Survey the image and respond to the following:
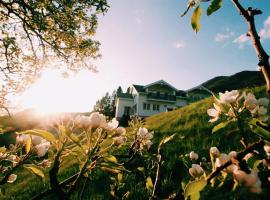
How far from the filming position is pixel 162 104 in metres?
48.5

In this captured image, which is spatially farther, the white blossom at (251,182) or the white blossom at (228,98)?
the white blossom at (228,98)

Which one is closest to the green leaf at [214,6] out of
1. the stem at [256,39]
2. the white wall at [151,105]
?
the stem at [256,39]

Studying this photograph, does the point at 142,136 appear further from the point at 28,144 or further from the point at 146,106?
the point at 146,106

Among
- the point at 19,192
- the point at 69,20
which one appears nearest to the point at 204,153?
the point at 19,192

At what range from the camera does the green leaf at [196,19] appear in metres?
1.21

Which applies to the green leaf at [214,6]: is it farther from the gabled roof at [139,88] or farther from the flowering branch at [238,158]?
the gabled roof at [139,88]

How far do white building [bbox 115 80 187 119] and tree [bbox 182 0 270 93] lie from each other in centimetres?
4492

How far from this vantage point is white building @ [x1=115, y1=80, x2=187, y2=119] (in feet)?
155

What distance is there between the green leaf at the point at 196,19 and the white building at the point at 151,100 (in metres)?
44.9

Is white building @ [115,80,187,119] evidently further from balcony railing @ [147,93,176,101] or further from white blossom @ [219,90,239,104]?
white blossom @ [219,90,239,104]

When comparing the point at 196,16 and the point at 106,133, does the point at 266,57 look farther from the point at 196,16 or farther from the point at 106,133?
the point at 106,133

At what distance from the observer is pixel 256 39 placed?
35.2 inches

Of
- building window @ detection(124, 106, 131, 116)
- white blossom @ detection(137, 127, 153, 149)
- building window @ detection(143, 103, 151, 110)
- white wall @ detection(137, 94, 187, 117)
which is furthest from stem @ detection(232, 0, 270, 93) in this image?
building window @ detection(124, 106, 131, 116)

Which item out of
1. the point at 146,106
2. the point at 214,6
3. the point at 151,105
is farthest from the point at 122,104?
the point at 214,6
